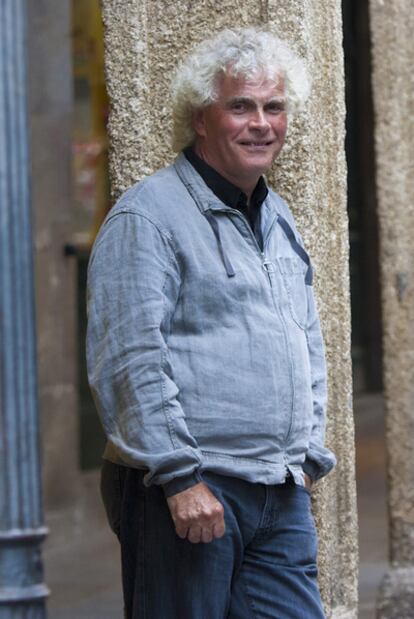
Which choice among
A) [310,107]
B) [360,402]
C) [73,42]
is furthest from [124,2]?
[360,402]

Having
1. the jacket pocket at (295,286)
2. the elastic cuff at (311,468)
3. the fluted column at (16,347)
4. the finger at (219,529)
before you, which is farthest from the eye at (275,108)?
the fluted column at (16,347)

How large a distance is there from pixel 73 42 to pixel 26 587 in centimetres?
824

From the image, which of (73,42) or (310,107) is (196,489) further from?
(73,42)

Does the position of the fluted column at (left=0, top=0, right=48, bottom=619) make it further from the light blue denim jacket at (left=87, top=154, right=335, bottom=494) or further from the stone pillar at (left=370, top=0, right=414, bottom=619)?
the stone pillar at (left=370, top=0, right=414, bottom=619)

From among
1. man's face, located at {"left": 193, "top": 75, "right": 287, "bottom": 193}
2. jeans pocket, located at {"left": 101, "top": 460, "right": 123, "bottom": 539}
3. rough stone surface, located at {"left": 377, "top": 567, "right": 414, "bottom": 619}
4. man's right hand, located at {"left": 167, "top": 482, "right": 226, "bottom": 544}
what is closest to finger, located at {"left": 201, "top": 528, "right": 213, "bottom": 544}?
man's right hand, located at {"left": 167, "top": 482, "right": 226, "bottom": 544}

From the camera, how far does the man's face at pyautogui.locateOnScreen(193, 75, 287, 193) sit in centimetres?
378

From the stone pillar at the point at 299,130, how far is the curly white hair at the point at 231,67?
2.06 ft

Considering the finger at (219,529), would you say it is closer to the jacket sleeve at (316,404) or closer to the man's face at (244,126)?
the jacket sleeve at (316,404)

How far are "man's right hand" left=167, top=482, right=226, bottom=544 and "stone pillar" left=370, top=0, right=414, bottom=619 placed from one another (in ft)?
9.40

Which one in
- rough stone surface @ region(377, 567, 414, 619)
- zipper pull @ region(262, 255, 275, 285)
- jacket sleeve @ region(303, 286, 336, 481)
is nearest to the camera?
zipper pull @ region(262, 255, 275, 285)

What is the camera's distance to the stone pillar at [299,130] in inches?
177

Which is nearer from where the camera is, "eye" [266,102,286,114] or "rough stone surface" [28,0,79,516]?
"eye" [266,102,286,114]

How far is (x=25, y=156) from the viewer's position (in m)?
2.76

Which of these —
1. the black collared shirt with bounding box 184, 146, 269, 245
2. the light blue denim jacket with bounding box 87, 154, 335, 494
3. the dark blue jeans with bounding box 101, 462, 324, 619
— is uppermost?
the black collared shirt with bounding box 184, 146, 269, 245
